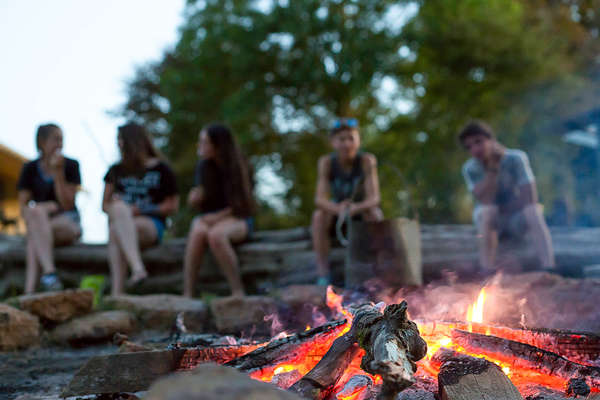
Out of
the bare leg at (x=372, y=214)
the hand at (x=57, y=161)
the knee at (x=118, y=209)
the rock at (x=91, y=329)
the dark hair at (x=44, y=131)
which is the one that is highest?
the dark hair at (x=44, y=131)

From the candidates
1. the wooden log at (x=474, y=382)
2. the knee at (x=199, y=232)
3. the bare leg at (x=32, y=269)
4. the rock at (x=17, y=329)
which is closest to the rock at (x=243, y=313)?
A: the rock at (x=17, y=329)

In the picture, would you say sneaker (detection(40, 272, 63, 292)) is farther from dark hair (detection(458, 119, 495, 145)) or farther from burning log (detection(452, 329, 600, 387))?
dark hair (detection(458, 119, 495, 145))

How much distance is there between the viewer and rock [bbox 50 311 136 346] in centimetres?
297

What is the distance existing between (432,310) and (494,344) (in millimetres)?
743

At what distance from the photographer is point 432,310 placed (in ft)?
8.60

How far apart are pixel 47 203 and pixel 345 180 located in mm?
2783

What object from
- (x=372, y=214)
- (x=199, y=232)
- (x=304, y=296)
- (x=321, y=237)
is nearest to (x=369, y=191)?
(x=372, y=214)

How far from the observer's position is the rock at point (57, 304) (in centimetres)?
300

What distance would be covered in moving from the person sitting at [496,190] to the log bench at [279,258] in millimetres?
196

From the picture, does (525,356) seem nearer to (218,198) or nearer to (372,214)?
(372,214)

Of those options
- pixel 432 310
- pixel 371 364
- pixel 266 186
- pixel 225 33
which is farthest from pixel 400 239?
pixel 266 186

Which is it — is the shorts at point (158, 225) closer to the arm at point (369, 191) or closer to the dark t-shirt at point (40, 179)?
the dark t-shirt at point (40, 179)

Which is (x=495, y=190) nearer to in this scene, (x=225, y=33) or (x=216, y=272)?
(x=216, y=272)

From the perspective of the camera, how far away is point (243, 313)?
126 inches
